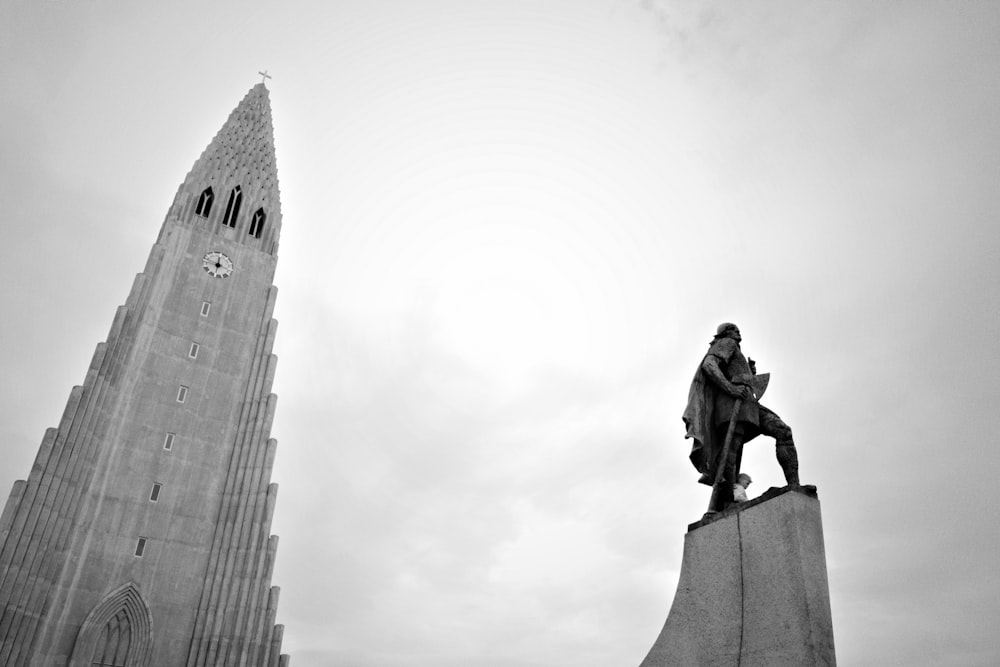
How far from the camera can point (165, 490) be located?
37562 mm

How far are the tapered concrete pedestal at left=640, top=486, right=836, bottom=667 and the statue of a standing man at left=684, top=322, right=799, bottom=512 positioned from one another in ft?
2.39

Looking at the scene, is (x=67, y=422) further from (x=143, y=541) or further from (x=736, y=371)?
(x=736, y=371)

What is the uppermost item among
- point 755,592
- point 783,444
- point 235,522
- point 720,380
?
point 235,522

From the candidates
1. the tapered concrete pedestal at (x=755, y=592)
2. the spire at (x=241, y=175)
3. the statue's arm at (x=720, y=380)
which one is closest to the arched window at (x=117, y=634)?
the spire at (x=241, y=175)

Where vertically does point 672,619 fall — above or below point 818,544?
below

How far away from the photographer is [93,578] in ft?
110

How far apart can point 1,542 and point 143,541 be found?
605 centimetres

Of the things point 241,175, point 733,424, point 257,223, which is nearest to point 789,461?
point 733,424

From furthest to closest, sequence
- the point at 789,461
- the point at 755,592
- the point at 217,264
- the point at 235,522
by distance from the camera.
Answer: the point at 217,264 < the point at 235,522 < the point at 789,461 < the point at 755,592

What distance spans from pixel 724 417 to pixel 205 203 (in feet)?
156

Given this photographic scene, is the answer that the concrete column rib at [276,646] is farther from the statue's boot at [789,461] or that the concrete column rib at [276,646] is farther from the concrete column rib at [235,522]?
the statue's boot at [789,461]

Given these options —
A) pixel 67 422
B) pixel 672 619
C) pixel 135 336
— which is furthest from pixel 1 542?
pixel 672 619

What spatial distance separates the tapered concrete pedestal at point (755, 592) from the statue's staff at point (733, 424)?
47 cm

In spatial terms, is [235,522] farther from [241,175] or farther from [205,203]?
[241,175]
